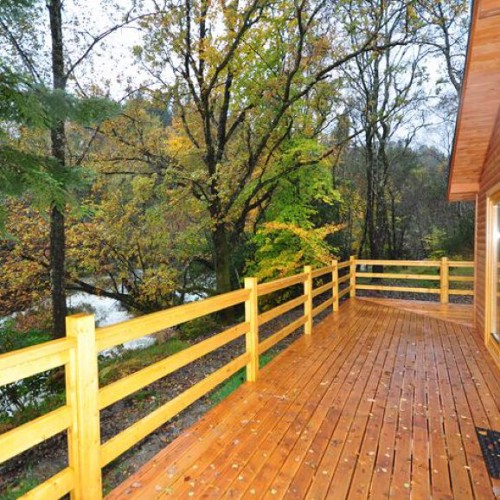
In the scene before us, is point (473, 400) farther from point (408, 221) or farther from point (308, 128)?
point (408, 221)

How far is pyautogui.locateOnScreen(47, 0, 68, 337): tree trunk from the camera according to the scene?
659cm

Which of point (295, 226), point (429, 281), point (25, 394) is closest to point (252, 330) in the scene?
point (25, 394)

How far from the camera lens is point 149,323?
7.75 feet

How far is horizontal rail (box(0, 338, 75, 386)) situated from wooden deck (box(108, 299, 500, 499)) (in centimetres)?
95

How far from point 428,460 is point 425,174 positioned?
68.0 ft

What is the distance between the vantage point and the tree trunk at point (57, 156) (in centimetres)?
659

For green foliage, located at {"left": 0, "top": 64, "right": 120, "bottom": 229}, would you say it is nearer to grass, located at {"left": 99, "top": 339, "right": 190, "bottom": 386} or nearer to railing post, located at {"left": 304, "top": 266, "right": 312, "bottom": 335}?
grass, located at {"left": 99, "top": 339, "right": 190, "bottom": 386}

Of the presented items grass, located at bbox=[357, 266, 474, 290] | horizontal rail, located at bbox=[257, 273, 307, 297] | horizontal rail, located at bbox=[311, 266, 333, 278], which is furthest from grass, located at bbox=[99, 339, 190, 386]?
grass, located at bbox=[357, 266, 474, 290]

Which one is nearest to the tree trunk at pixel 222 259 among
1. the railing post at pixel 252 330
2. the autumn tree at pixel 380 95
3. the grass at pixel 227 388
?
the grass at pixel 227 388

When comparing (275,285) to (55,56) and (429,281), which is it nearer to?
(55,56)

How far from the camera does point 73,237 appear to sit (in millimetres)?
9211

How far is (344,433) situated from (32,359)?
7.45 feet

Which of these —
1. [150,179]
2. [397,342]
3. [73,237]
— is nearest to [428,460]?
[397,342]

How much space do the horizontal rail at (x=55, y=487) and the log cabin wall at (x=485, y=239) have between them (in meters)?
4.62
